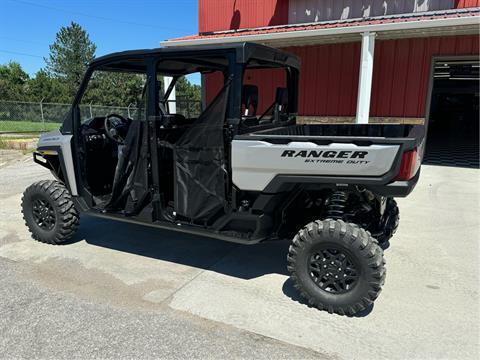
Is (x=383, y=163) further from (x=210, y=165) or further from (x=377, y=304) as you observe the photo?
(x=210, y=165)

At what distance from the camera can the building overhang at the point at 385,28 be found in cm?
813

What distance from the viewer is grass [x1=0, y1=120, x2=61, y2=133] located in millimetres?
19120

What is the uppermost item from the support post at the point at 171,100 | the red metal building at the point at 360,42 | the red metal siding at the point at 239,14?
the red metal siding at the point at 239,14

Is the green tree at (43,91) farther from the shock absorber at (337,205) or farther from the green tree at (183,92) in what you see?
the shock absorber at (337,205)

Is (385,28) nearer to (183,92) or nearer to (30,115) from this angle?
(183,92)

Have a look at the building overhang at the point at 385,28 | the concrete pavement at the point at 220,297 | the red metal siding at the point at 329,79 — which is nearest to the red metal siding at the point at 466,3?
the building overhang at the point at 385,28

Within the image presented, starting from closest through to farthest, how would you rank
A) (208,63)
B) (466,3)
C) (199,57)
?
1. (199,57)
2. (208,63)
3. (466,3)

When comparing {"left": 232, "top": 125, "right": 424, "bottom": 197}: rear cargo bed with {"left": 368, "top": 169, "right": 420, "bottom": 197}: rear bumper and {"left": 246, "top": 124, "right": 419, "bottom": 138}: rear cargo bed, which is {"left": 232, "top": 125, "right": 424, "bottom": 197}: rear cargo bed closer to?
{"left": 368, "top": 169, "right": 420, "bottom": 197}: rear bumper

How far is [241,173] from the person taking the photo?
3176mm

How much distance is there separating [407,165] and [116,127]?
3.00 metres

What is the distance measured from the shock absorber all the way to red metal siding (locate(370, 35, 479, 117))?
8.14 meters

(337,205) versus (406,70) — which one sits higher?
(406,70)

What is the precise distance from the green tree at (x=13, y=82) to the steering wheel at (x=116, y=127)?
45.5 m

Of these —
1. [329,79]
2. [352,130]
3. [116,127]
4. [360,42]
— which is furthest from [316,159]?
[329,79]
